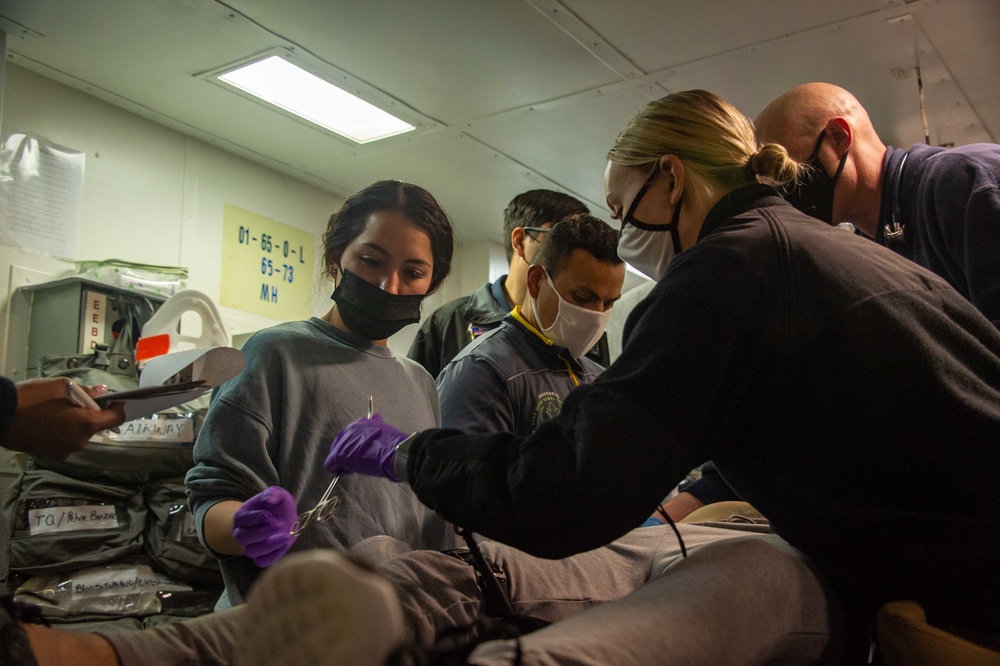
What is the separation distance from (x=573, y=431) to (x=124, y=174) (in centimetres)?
313

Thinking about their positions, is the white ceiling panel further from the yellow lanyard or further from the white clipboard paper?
the white clipboard paper

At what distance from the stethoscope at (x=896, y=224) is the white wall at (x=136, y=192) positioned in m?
1.90

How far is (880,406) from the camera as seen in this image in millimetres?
1071

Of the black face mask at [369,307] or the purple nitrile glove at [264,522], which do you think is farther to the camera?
the black face mask at [369,307]

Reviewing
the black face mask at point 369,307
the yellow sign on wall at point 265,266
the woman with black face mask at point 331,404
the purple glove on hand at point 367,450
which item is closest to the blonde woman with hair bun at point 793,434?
the purple glove on hand at point 367,450

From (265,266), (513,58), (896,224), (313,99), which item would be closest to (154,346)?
(896,224)

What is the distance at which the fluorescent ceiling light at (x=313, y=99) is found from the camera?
10.6ft

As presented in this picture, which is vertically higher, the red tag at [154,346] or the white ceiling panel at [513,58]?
the white ceiling panel at [513,58]

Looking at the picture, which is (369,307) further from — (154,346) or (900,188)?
(900,188)

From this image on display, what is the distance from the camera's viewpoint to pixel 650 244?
59.6 inches

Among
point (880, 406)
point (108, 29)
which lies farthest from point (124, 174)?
point (880, 406)

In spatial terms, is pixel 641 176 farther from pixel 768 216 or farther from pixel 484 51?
pixel 484 51

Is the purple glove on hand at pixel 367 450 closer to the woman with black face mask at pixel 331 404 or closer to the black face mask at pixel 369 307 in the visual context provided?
the woman with black face mask at pixel 331 404

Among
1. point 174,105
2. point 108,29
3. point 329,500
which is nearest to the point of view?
point 329,500
